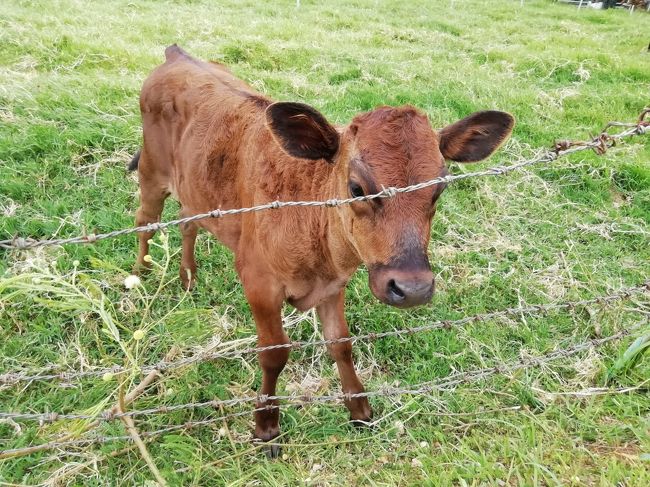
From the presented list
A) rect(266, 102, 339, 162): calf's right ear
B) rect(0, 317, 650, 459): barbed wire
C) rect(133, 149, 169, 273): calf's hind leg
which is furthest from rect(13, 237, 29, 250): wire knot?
rect(133, 149, 169, 273): calf's hind leg

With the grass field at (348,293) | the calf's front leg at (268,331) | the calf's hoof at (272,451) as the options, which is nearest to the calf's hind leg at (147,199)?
the grass field at (348,293)

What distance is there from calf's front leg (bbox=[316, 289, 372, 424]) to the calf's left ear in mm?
1015

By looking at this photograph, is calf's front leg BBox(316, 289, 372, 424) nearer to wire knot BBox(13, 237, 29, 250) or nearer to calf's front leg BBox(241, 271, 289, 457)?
calf's front leg BBox(241, 271, 289, 457)

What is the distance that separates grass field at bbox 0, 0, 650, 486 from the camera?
9.08 feet

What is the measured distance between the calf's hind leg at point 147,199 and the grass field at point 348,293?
0.16 m

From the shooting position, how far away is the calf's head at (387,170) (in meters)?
2.08

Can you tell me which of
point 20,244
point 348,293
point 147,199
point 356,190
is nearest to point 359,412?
point 348,293

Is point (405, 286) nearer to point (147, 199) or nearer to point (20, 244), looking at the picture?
point (20, 244)

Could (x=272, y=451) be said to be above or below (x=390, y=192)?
below

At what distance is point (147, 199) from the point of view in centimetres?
418

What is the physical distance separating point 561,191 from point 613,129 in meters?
2.46

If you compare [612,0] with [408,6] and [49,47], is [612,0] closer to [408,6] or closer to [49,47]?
[408,6]

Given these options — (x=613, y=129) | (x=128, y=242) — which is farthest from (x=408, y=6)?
(x=128, y=242)

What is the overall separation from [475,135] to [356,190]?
76 cm
